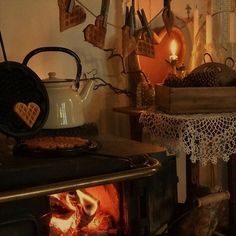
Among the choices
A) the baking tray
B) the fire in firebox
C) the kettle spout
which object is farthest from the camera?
the kettle spout

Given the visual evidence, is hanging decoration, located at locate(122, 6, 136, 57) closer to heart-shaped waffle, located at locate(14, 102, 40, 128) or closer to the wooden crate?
the wooden crate

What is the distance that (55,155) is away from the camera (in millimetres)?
979

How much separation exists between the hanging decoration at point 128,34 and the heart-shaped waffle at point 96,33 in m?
0.08

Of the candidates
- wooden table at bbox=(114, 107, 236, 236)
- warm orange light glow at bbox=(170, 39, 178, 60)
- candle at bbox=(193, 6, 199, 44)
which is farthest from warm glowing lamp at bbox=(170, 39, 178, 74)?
wooden table at bbox=(114, 107, 236, 236)

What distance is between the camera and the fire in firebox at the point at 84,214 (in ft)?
3.61

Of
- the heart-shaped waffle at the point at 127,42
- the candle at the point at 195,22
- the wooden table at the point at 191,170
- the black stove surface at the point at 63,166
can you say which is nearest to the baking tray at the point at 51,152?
the black stove surface at the point at 63,166

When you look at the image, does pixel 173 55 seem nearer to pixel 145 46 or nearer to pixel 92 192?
pixel 145 46

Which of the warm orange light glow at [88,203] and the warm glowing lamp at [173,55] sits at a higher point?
the warm glowing lamp at [173,55]

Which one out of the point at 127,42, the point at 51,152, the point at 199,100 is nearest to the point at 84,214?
the point at 51,152

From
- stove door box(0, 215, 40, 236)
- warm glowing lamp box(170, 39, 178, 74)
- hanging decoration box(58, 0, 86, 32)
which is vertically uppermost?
hanging decoration box(58, 0, 86, 32)

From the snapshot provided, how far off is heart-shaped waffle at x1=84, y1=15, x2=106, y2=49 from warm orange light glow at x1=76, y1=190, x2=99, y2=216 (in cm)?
62

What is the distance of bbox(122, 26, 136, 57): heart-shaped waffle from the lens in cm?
151

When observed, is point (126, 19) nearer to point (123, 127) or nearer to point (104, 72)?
point (104, 72)

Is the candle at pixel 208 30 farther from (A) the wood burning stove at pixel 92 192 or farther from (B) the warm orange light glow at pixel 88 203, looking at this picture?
(B) the warm orange light glow at pixel 88 203
